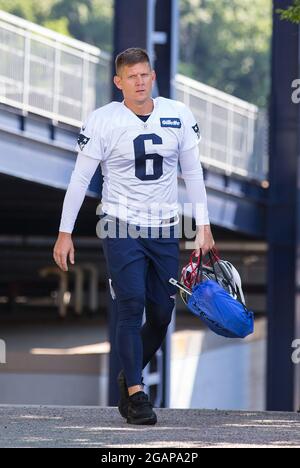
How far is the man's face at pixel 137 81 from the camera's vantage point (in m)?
7.11

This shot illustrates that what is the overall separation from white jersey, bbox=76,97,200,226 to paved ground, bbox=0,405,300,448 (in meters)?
1.17

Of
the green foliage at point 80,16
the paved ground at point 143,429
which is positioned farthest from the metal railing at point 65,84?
the green foliage at point 80,16

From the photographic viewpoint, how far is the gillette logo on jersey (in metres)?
7.17

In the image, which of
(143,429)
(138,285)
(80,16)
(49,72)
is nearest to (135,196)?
(138,285)

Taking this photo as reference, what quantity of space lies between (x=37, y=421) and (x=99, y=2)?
67.7 m

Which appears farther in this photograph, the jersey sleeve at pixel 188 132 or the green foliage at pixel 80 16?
the green foliage at pixel 80 16

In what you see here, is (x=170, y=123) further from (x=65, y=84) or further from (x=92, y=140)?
(x=65, y=84)

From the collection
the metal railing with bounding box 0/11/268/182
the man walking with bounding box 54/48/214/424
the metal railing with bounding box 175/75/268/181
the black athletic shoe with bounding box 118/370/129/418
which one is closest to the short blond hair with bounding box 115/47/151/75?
the man walking with bounding box 54/48/214/424

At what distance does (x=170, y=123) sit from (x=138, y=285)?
2.99 ft

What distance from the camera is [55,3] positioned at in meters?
71.3

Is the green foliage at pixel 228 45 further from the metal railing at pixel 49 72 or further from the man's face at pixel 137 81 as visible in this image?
the man's face at pixel 137 81

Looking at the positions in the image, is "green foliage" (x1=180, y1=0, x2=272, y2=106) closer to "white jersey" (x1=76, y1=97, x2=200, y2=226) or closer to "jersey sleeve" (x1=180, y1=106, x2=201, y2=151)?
"jersey sleeve" (x1=180, y1=106, x2=201, y2=151)

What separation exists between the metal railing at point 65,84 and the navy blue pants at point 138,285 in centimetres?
791

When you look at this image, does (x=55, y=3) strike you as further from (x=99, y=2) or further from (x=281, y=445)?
(x=281, y=445)
